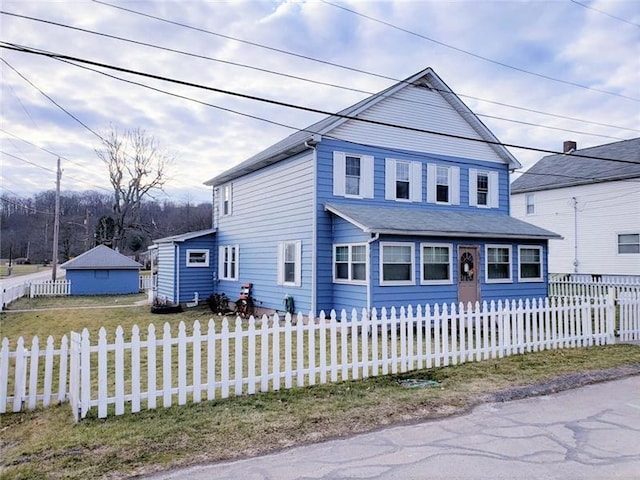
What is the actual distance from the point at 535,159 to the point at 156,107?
2657cm

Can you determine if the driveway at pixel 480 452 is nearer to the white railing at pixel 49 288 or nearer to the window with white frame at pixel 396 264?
the window with white frame at pixel 396 264

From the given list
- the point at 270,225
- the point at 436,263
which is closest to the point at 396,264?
the point at 436,263

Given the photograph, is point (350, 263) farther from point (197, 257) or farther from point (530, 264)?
point (197, 257)

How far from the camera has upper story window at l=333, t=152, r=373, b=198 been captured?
560 inches

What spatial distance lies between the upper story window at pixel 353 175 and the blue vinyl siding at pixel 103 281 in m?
18.2

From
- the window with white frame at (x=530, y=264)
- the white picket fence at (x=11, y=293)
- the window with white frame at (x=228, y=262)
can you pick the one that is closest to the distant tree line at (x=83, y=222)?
the white picket fence at (x=11, y=293)

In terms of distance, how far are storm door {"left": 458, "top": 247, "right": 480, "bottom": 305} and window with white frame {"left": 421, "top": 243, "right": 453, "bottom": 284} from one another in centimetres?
46

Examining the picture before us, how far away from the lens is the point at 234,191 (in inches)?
772

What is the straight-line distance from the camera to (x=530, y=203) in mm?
28469

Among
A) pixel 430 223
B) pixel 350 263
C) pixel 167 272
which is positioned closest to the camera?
pixel 350 263

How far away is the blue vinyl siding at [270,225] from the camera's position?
14195mm

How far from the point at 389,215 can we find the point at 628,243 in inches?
652

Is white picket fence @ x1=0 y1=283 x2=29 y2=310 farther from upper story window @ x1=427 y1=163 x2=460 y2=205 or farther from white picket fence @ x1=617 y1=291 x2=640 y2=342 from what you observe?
white picket fence @ x1=617 y1=291 x2=640 y2=342

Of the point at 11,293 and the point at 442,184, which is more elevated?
the point at 442,184
